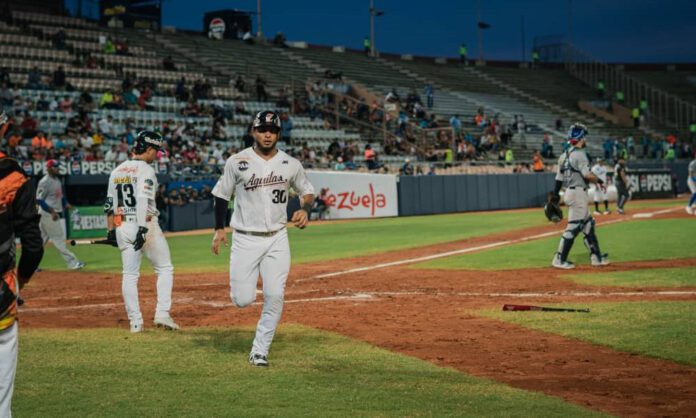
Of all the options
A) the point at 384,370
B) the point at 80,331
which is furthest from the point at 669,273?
the point at 80,331

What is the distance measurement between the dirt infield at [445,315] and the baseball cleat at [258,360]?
156 centimetres

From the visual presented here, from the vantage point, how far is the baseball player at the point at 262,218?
27.3 feet

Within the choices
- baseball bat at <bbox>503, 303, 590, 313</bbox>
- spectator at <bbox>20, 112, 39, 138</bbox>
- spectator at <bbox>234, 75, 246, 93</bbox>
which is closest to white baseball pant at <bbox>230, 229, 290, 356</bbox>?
baseball bat at <bbox>503, 303, 590, 313</bbox>

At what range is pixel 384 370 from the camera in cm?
786

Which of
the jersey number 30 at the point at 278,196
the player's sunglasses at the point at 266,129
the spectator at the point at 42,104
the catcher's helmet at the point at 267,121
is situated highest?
the spectator at the point at 42,104

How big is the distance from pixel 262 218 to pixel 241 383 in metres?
1.75

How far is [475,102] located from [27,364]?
52832 millimetres

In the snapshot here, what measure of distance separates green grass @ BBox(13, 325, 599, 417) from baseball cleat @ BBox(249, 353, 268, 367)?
0.09 m

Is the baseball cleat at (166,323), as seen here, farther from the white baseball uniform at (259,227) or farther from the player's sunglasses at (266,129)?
the player's sunglasses at (266,129)

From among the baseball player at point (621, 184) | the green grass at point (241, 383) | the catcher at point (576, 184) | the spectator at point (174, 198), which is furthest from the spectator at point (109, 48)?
the green grass at point (241, 383)

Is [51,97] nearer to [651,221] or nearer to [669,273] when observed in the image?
[651,221]

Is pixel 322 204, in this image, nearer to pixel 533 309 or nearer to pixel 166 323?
pixel 533 309

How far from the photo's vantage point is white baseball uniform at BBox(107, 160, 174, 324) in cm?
1037

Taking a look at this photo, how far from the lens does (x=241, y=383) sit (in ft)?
24.2
